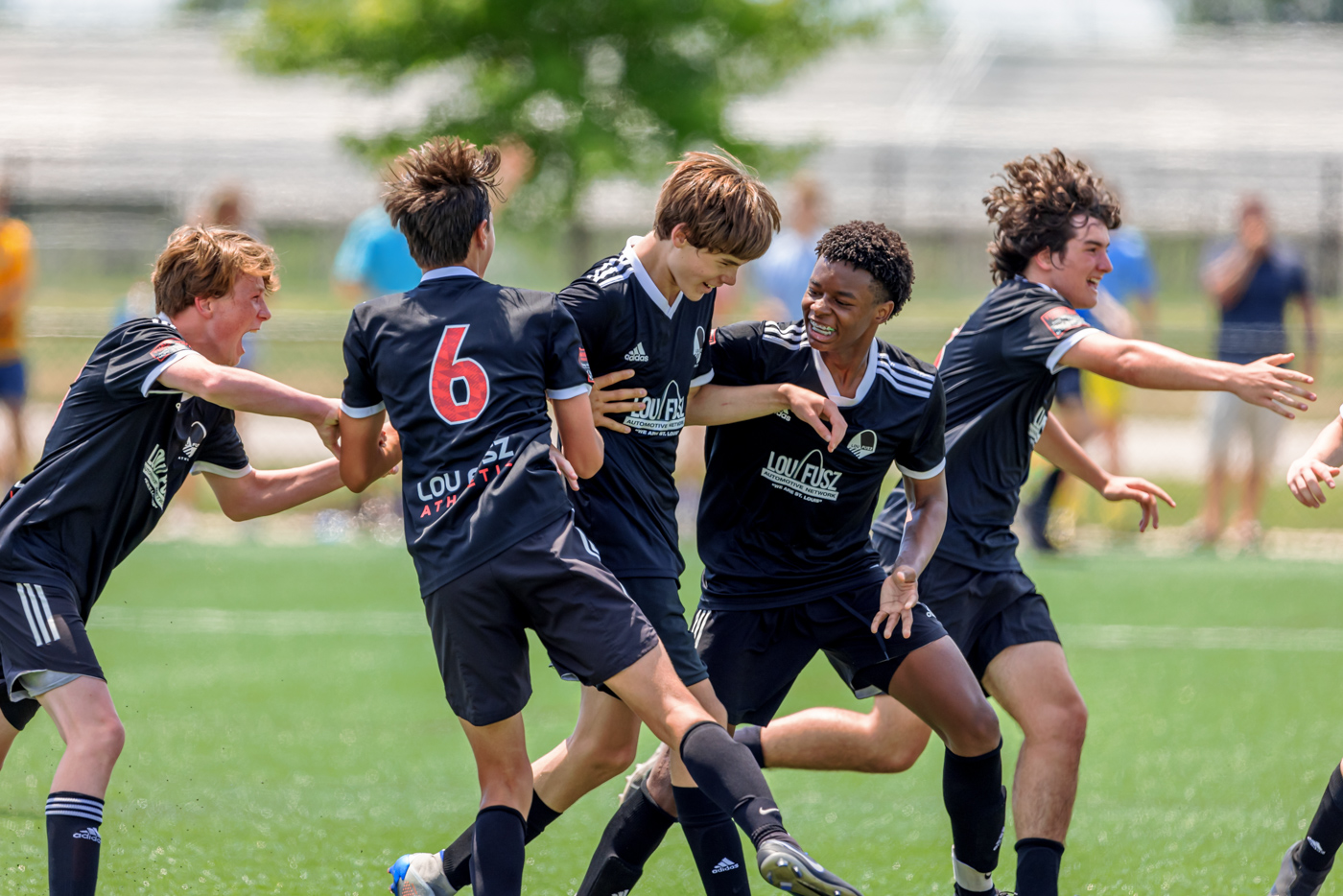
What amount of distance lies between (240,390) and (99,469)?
0.51 meters

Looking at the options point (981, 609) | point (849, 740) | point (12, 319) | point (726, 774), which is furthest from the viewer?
point (12, 319)

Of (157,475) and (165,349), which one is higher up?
(165,349)

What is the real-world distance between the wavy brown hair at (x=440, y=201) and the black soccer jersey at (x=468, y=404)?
13 centimetres

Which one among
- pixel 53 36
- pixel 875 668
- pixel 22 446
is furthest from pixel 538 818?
pixel 53 36

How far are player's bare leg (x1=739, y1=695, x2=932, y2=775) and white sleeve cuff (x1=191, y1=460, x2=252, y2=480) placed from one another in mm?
1794

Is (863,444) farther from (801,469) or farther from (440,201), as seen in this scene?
(440,201)

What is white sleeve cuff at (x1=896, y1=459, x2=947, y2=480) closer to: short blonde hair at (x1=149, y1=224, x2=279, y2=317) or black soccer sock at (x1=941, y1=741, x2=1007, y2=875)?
black soccer sock at (x1=941, y1=741, x2=1007, y2=875)

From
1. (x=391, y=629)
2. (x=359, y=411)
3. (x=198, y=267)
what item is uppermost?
(x=198, y=267)

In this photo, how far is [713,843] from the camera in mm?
3740

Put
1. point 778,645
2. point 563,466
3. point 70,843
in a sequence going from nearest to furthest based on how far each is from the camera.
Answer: point 70,843, point 563,466, point 778,645

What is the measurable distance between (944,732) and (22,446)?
8.99 meters

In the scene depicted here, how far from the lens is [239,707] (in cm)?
688

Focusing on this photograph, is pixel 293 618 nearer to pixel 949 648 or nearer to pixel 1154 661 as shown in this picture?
pixel 1154 661

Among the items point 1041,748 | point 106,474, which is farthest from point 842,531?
point 106,474
